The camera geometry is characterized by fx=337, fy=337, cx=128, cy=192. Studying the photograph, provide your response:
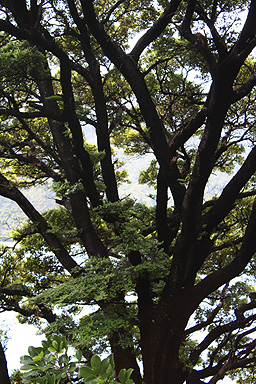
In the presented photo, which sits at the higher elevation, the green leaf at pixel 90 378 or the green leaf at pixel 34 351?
the green leaf at pixel 34 351

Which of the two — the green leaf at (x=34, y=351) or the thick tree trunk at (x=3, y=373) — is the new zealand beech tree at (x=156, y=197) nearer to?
the thick tree trunk at (x=3, y=373)

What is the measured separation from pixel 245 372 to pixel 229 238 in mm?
4408

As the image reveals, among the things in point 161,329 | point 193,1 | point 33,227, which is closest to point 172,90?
point 193,1

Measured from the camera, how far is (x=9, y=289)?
607 cm

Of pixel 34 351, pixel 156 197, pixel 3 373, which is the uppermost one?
pixel 156 197

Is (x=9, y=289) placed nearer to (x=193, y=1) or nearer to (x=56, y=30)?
(x=56, y=30)

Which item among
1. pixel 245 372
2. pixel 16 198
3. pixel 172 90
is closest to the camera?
pixel 16 198

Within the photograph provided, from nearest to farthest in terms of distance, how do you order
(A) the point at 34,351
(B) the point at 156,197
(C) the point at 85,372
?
1. (C) the point at 85,372
2. (A) the point at 34,351
3. (B) the point at 156,197

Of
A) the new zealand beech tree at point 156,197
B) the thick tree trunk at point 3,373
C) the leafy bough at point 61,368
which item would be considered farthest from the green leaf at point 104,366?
the thick tree trunk at point 3,373

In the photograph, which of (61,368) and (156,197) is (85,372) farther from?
(156,197)

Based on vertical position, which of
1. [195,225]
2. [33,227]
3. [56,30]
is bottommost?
[195,225]

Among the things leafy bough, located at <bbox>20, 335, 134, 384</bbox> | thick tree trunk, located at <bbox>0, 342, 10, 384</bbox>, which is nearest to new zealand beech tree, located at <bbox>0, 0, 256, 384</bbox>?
thick tree trunk, located at <bbox>0, 342, 10, 384</bbox>

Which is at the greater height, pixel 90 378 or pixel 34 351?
pixel 34 351

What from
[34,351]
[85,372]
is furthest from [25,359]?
[85,372]
